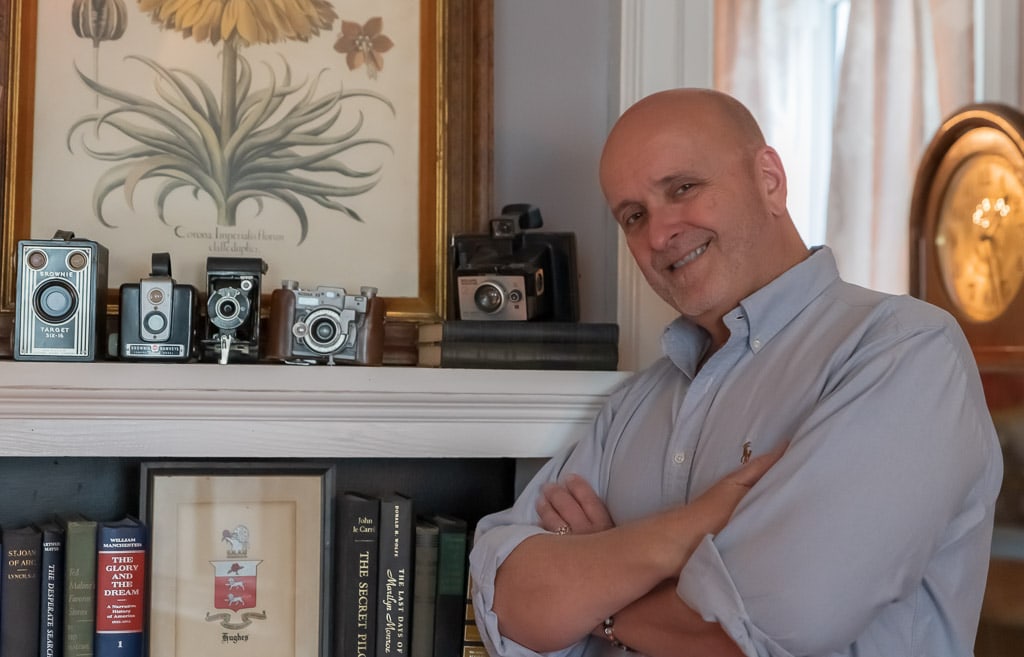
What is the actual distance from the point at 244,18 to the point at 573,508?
0.98 metres

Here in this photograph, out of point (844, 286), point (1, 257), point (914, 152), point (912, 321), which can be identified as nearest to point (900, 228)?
point (914, 152)

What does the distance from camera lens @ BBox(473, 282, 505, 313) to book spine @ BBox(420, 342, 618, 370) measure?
96 mm

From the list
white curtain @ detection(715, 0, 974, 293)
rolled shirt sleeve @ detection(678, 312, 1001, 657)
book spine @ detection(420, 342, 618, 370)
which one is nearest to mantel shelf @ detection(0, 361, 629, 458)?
book spine @ detection(420, 342, 618, 370)

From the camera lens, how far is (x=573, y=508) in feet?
4.77

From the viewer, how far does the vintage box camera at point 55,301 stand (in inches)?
60.3

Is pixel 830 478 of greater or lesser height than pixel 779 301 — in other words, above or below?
below

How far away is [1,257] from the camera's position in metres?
1.69

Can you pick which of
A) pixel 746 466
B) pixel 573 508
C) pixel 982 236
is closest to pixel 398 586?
pixel 573 508

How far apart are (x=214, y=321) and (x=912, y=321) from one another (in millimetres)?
956

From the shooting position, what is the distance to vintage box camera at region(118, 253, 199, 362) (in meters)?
1.57

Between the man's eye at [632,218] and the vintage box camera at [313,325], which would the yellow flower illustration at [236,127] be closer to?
the vintage box camera at [313,325]

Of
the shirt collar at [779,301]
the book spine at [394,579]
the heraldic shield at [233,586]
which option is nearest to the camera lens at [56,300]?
the heraldic shield at [233,586]

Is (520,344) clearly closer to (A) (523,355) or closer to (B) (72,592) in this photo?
(A) (523,355)

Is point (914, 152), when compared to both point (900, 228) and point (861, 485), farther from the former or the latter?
point (861, 485)
